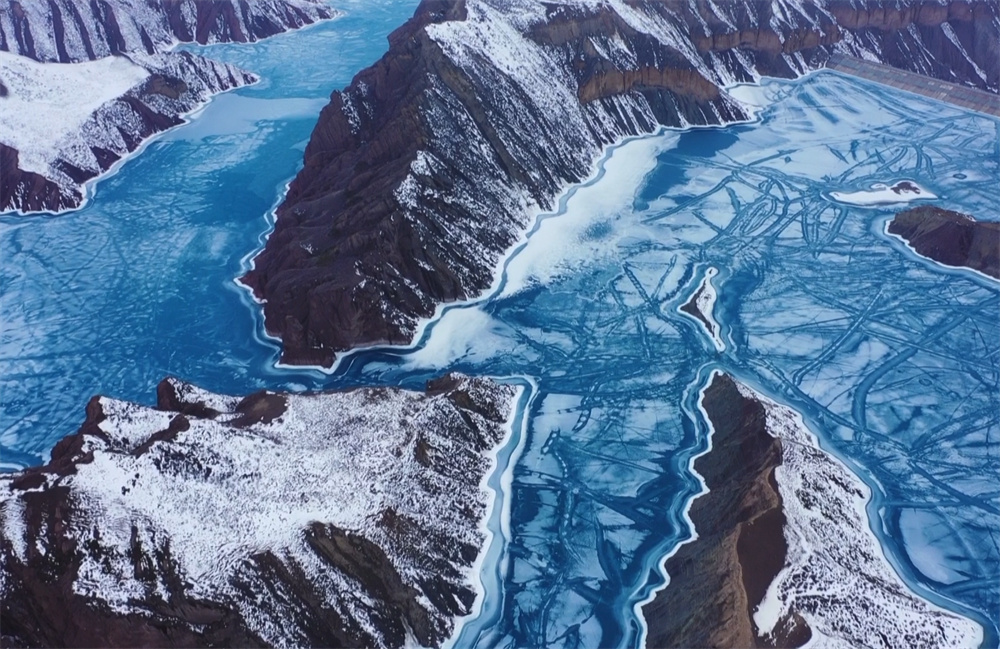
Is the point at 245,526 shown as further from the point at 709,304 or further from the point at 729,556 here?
the point at 709,304

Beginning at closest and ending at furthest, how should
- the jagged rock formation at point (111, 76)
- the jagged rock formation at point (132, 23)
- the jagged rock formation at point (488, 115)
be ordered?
the jagged rock formation at point (488, 115), the jagged rock formation at point (111, 76), the jagged rock formation at point (132, 23)

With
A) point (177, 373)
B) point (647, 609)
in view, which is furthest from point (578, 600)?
point (177, 373)

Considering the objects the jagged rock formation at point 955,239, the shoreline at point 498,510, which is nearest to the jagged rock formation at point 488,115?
the shoreline at point 498,510

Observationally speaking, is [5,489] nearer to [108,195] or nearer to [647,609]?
[647,609]

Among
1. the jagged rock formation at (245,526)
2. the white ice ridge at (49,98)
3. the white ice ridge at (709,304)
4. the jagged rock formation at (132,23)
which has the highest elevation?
the jagged rock formation at (132,23)

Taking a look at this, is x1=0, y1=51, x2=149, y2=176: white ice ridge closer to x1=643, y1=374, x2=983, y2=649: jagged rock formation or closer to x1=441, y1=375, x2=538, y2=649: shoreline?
x1=441, y1=375, x2=538, y2=649: shoreline

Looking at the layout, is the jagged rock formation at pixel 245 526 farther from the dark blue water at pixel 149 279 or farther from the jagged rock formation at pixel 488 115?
the jagged rock formation at pixel 488 115
